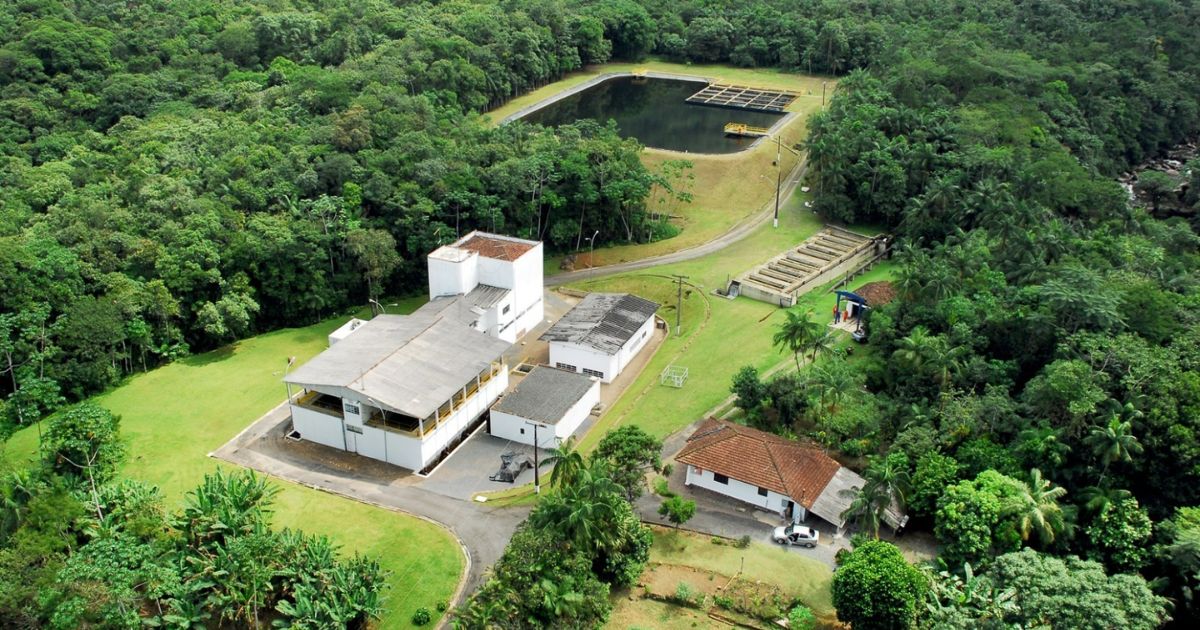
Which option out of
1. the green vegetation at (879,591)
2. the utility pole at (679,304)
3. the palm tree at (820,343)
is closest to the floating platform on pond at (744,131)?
the utility pole at (679,304)

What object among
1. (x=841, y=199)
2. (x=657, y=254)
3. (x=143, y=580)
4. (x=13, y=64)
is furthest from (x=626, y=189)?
(x=13, y=64)

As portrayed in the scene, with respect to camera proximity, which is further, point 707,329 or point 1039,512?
point 707,329

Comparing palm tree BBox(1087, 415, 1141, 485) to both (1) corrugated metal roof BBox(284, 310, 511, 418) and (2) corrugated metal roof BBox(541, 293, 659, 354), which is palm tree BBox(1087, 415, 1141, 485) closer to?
(2) corrugated metal roof BBox(541, 293, 659, 354)

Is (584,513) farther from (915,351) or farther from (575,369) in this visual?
(915,351)

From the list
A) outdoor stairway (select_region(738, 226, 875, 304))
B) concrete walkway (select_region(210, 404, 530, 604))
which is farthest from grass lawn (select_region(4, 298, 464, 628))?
outdoor stairway (select_region(738, 226, 875, 304))

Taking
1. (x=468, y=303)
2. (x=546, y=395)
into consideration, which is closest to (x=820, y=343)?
(x=546, y=395)

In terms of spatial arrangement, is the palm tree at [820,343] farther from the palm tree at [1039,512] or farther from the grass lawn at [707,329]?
the palm tree at [1039,512]

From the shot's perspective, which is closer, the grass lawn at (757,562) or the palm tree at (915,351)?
the grass lawn at (757,562)
